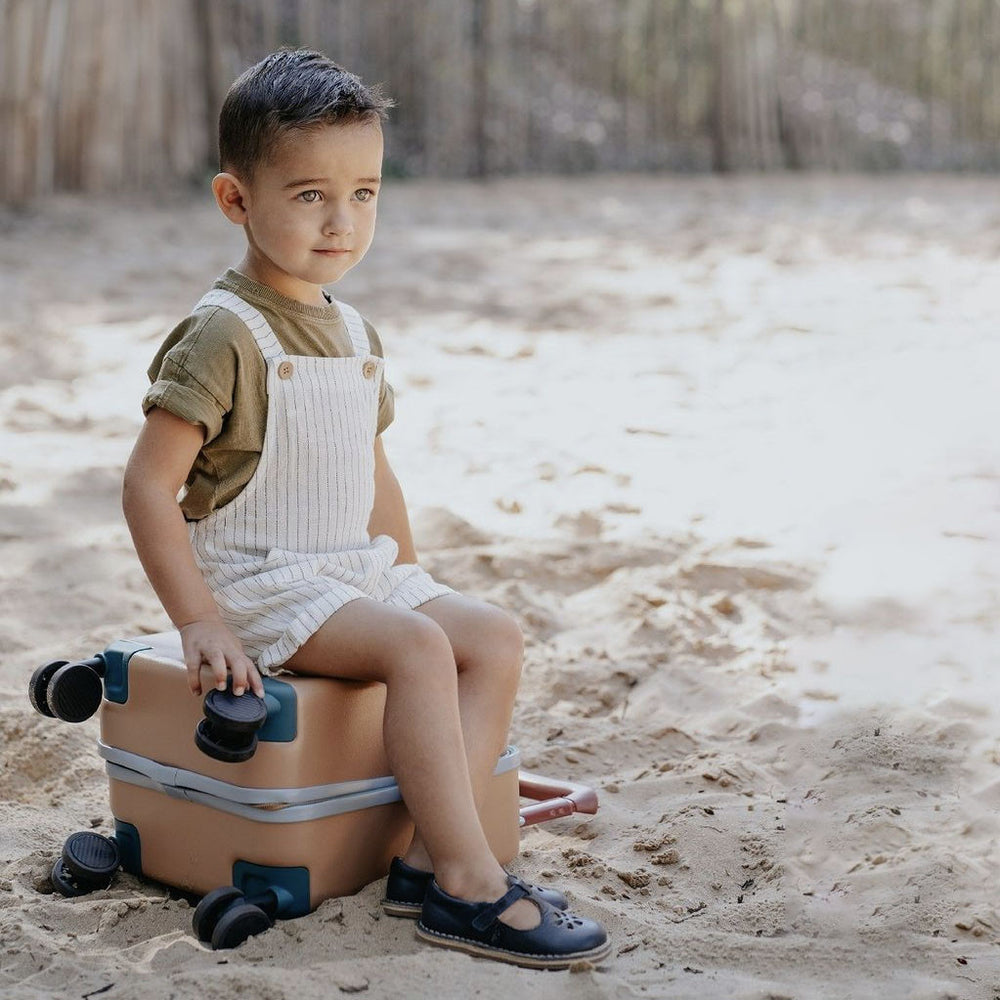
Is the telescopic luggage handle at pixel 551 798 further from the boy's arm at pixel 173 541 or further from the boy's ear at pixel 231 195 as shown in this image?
the boy's ear at pixel 231 195

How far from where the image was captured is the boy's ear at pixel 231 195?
2.05 meters

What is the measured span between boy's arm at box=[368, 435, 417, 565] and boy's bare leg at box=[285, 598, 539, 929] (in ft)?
1.18

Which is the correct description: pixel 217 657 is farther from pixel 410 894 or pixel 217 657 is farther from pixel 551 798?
pixel 551 798

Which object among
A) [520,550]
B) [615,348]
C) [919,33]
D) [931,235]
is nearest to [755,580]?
[520,550]

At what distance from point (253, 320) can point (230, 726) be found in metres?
0.60

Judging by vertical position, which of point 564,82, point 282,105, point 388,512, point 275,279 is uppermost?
point 564,82

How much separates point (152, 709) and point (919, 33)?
9.92m

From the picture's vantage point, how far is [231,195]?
6.79 feet

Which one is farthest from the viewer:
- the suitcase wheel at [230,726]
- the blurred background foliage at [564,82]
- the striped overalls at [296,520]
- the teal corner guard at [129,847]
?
the blurred background foliage at [564,82]

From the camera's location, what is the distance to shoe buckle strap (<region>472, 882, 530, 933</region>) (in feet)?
6.04

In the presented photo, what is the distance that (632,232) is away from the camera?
7039 mm

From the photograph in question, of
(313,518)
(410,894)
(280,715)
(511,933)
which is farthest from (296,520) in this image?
(511,933)

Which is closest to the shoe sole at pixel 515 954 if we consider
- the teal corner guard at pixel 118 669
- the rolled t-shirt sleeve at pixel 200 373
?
the teal corner guard at pixel 118 669

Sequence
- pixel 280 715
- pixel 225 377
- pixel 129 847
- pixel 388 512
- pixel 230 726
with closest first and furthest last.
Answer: pixel 230 726 < pixel 280 715 < pixel 225 377 < pixel 129 847 < pixel 388 512
